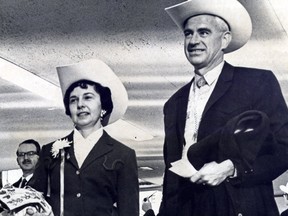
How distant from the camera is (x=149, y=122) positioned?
120 inches

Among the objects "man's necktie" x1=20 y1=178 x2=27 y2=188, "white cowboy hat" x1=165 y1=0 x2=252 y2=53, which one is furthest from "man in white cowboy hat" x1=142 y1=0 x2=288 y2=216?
"man's necktie" x1=20 y1=178 x2=27 y2=188

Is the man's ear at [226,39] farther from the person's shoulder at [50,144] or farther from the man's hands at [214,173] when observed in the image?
the person's shoulder at [50,144]

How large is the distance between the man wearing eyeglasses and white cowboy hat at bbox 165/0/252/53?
3.28 feet

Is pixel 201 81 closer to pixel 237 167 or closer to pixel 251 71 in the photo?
pixel 251 71

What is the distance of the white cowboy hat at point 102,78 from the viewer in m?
3.10

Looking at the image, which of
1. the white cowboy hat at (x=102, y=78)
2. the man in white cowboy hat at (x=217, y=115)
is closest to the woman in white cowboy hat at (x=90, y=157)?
the white cowboy hat at (x=102, y=78)

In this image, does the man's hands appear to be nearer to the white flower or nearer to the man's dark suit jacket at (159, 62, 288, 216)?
the man's dark suit jacket at (159, 62, 288, 216)

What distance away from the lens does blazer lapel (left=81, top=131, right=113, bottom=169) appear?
10.1 ft

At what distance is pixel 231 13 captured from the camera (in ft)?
9.39

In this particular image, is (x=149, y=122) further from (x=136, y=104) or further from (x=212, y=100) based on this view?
(x=212, y=100)

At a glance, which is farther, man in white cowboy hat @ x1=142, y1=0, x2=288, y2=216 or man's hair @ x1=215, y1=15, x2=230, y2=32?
man's hair @ x1=215, y1=15, x2=230, y2=32

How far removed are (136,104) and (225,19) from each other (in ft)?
1.92

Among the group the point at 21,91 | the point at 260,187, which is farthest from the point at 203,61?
the point at 21,91

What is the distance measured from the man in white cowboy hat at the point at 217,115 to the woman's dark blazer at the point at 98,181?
17 centimetres
